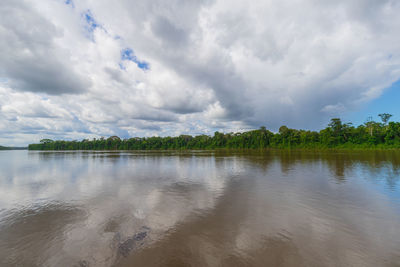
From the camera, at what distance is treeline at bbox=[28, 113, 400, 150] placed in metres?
75.4

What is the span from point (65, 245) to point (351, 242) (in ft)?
35.4

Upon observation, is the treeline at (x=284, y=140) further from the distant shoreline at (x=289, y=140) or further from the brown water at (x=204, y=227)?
the brown water at (x=204, y=227)

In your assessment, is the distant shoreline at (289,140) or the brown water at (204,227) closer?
the brown water at (204,227)

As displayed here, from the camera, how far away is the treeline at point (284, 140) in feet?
247

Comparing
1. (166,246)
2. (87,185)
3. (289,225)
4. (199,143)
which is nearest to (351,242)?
(289,225)

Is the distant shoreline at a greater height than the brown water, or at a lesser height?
greater

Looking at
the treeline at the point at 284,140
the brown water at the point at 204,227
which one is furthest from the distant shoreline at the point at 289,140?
the brown water at the point at 204,227

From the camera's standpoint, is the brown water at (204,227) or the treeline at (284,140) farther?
the treeline at (284,140)

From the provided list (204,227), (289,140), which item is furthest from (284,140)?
(204,227)

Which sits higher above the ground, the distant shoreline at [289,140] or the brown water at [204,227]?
the distant shoreline at [289,140]

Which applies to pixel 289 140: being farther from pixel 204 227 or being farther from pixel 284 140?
pixel 204 227

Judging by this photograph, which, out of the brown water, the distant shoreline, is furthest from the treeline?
the brown water

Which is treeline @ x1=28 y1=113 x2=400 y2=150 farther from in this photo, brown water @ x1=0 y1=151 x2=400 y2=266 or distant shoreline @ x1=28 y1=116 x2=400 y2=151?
brown water @ x1=0 y1=151 x2=400 y2=266

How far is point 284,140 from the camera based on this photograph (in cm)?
10469
